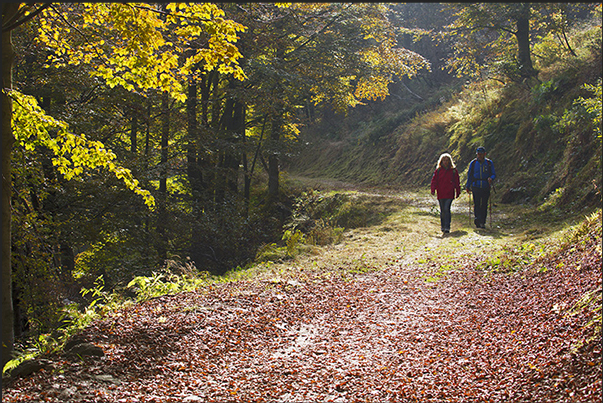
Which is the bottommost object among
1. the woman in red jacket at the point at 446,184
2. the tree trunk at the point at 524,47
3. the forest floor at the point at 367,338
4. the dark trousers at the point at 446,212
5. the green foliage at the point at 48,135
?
the forest floor at the point at 367,338

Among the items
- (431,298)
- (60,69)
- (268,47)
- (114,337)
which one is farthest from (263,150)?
(114,337)

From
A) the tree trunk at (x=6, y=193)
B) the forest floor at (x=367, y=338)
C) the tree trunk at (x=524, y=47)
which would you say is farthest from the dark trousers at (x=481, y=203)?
the tree trunk at (x=6, y=193)

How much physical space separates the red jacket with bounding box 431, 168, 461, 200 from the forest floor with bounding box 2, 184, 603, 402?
2.63 meters

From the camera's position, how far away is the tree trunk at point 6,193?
14.5 feet

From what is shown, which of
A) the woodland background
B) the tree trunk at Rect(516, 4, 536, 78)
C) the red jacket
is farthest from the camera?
the tree trunk at Rect(516, 4, 536, 78)

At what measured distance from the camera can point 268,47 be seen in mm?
14188

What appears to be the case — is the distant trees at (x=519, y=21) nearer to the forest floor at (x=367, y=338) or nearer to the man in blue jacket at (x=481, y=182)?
the man in blue jacket at (x=481, y=182)

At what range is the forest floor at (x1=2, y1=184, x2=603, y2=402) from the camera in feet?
13.3

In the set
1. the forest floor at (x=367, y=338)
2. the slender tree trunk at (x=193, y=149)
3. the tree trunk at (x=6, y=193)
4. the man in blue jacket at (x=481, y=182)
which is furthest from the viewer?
the slender tree trunk at (x=193, y=149)

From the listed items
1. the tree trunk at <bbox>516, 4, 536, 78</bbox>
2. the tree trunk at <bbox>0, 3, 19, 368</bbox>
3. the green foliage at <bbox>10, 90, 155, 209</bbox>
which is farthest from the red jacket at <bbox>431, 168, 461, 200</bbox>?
the tree trunk at <bbox>0, 3, 19, 368</bbox>

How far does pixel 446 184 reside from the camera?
441 inches

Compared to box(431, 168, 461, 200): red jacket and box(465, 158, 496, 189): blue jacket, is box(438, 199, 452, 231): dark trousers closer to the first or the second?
box(431, 168, 461, 200): red jacket

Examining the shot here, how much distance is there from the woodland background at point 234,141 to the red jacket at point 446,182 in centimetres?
224

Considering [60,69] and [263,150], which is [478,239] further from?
[60,69]
